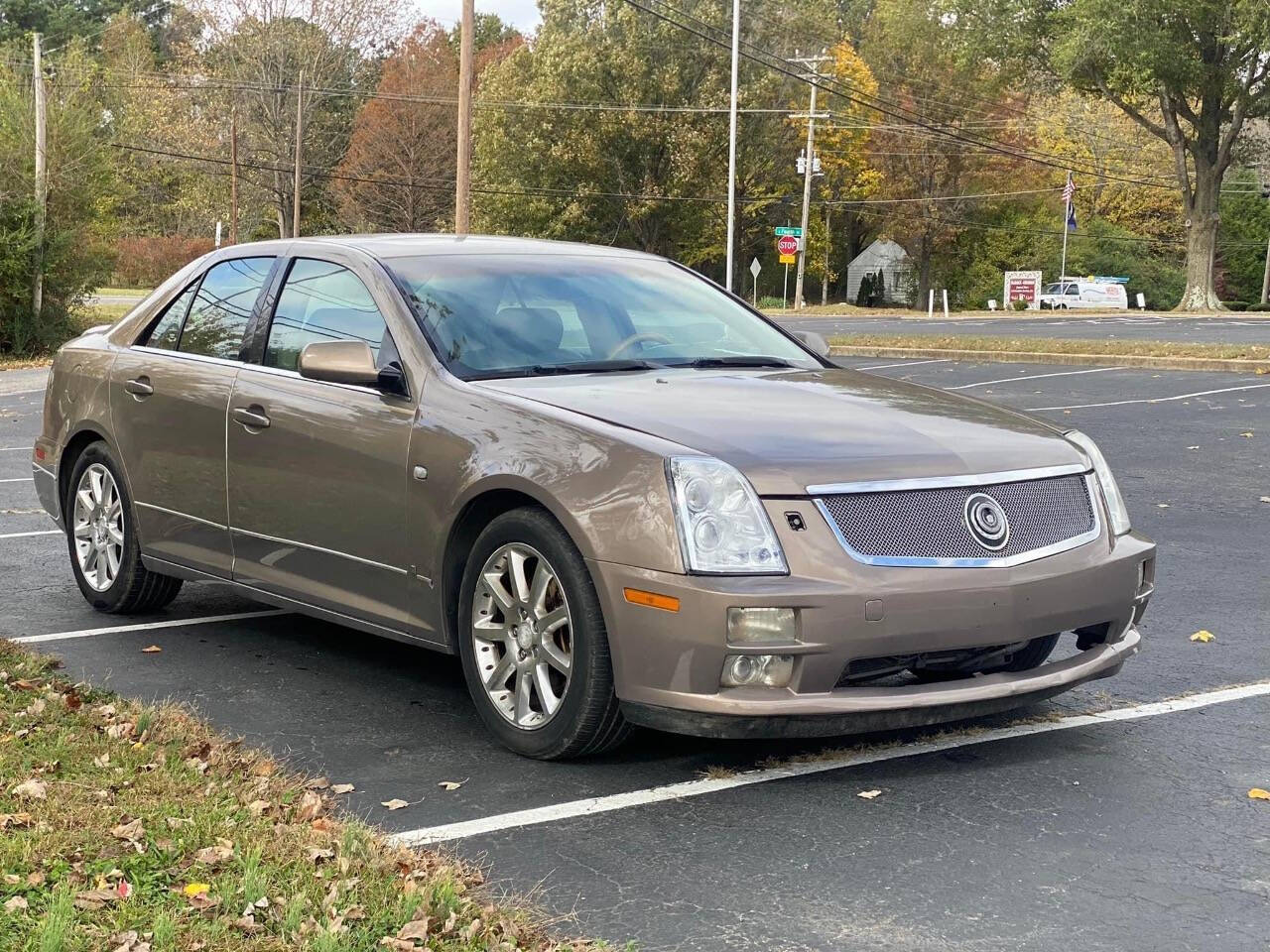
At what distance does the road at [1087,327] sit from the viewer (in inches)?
1252

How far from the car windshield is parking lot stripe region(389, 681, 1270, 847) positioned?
1578 millimetres

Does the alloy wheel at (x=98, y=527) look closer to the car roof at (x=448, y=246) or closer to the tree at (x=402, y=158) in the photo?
the car roof at (x=448, y=246)

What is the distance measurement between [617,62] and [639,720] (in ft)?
195

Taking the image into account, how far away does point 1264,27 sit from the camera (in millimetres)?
41125

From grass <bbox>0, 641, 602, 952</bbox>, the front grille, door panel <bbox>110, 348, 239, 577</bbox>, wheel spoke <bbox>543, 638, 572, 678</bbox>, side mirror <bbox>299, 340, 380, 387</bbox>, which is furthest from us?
door panel <bbox>110, 348, 239, 577</bbox>

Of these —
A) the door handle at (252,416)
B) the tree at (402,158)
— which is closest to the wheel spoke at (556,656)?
the door handle at (252,416)

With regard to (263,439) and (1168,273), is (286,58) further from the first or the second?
(263,439)

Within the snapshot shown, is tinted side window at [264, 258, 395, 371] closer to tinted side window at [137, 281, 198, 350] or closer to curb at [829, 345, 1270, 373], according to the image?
tinted side window at [137, 281, 198, 350]

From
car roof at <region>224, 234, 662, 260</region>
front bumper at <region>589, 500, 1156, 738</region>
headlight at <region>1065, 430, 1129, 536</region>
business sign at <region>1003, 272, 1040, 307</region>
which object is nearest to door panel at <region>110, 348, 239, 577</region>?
car roof at <region>224, 234, 662, 260</region>

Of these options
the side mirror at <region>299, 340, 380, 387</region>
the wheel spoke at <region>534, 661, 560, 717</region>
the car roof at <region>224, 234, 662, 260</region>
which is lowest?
the wheel spoke at <region>534, 661, 560, 717</region>

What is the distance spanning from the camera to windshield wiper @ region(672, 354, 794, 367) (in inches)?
227

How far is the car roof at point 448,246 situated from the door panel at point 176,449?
0.64m

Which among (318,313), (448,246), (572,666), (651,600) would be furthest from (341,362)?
(651,600)

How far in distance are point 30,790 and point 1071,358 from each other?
21.3 metres
